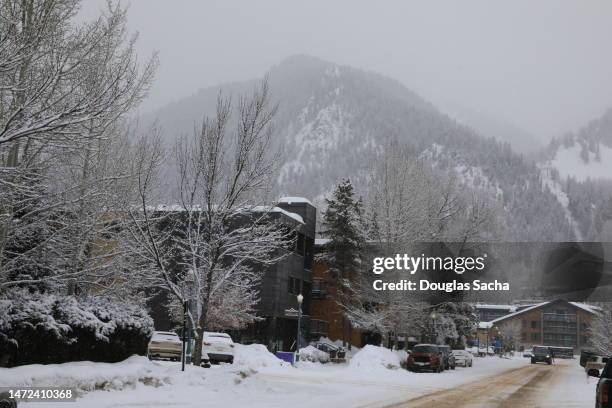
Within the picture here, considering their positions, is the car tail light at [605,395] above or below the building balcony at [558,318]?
below

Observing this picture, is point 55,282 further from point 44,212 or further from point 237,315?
point 237,315

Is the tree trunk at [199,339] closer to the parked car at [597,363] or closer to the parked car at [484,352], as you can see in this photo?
the parked car at [597,363]

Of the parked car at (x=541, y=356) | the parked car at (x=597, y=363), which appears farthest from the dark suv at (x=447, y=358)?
the parked car at (x=541, y=356)

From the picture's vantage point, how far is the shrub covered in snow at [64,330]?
13.1 meters

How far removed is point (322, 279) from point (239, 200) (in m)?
33.4

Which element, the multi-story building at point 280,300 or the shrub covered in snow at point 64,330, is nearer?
the shrub covered in snow at point 64,330

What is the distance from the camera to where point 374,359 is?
33.0 meters

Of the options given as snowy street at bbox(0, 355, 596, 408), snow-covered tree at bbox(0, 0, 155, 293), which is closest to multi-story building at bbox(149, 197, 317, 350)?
snowy street at bbox(0, 355, 596, 408)

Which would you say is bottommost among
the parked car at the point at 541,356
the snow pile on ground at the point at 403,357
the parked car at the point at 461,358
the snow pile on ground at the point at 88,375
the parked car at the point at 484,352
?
the parked car at the point at 484,352

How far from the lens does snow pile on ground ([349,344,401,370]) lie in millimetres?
32459

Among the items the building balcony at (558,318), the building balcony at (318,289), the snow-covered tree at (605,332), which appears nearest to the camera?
the building balcony at (318,289)

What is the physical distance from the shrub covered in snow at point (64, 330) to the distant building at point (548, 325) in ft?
395

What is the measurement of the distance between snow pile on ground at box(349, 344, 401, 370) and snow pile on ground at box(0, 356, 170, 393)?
694 inches

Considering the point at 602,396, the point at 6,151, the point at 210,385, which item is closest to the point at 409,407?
the point at 210,385
